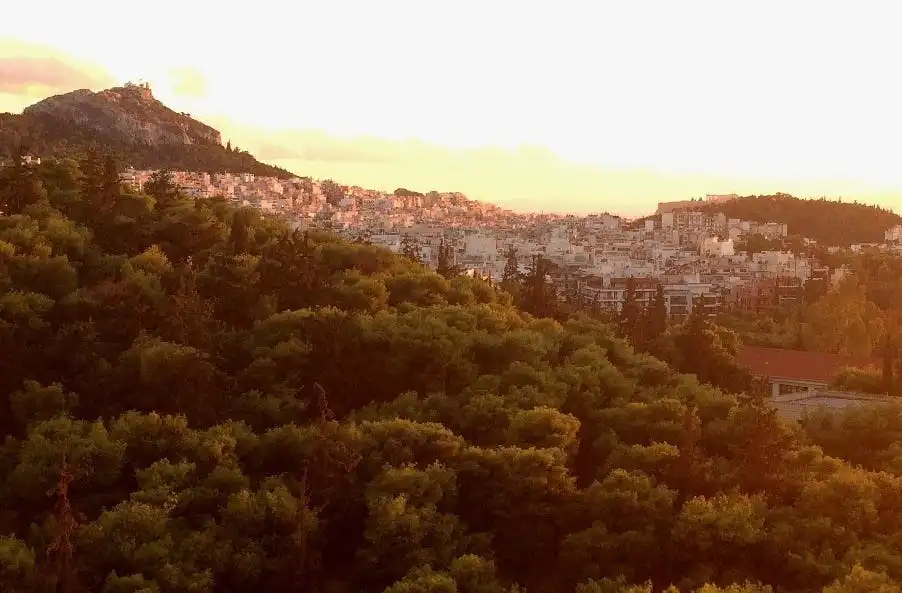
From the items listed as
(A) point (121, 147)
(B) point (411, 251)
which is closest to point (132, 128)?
(A) point (121, 147)

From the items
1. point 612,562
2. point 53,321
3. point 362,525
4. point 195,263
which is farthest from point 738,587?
point 195,263

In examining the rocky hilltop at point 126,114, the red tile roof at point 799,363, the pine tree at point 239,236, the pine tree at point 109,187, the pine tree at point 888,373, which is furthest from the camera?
the rocky hilltop at point 126,114

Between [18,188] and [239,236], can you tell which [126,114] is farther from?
[239,236]

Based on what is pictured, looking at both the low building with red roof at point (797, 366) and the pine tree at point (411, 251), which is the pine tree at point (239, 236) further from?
the low building with red roof at point (797, 366)

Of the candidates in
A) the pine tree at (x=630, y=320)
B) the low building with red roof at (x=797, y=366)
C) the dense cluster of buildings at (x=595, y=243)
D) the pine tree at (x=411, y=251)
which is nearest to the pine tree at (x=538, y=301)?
the pine tree at (x=630, y=320)

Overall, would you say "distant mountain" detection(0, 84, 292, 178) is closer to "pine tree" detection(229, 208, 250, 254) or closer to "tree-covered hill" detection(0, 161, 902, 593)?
"pine tree" detection(229, 208, 250, 254)

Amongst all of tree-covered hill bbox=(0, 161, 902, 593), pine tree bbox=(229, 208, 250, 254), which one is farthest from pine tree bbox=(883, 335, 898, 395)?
pine tree bbox=(229, 208, 250, 254)
